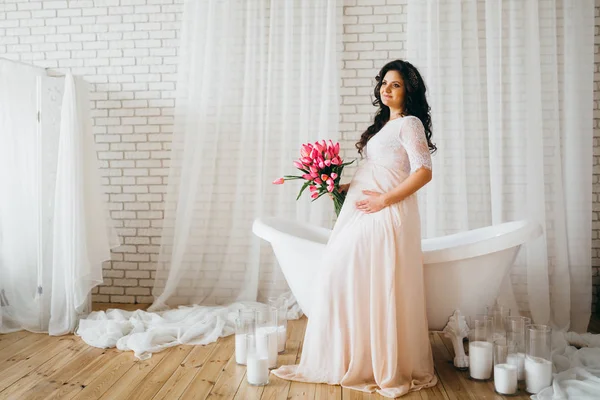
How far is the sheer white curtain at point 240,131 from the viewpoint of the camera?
154 inches

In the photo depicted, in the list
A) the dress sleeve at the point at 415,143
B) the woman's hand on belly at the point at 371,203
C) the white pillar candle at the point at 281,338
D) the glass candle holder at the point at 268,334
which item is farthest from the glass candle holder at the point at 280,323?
the dress sleeve at the point at 415,143

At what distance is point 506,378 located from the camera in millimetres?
2480

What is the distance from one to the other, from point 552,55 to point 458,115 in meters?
0.73

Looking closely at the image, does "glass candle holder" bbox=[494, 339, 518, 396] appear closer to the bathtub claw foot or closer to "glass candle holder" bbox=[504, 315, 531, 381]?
"glass candle holder" bbox=[504, 315, 531, 381]

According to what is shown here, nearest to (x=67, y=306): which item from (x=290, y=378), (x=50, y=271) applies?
(x=50, y=271)

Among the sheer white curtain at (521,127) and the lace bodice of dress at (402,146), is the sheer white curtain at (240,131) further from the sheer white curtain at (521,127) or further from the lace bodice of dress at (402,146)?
the lace bodice of dress at (402,146)

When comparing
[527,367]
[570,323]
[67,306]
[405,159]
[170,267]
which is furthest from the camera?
[170,267]

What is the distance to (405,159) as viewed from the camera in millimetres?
2734

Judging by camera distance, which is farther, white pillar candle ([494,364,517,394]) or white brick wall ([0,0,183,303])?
white brick wall ([0,0,183,303])

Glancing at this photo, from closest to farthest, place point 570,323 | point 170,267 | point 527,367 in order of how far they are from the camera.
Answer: point 527,367 < point 570,323 < point 170,267

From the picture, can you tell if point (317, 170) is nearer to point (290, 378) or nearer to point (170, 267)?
point (290, 378)

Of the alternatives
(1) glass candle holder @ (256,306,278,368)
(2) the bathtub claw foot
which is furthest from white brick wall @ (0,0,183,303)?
(2) the bathtub claw foot

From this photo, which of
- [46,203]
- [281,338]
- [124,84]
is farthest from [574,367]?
[124,84]

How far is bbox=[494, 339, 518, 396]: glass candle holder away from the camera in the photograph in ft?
8.16
